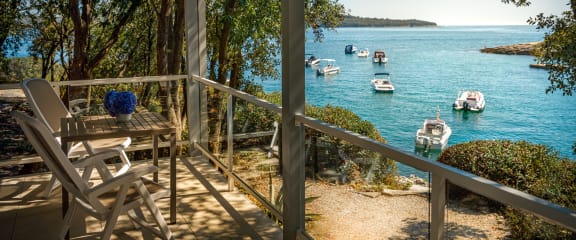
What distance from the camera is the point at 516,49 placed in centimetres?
490

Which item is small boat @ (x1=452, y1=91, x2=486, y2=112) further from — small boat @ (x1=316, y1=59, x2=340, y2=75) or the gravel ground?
the gravel ground

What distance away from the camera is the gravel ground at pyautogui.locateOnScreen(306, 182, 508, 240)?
2074mm

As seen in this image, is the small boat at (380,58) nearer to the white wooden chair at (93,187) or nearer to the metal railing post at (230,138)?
the metal railing post at (230,138)

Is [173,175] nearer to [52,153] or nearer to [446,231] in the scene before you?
[52,153]

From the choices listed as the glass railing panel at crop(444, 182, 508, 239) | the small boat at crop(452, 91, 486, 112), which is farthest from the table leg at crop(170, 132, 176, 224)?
the small boat at crop(452, 91, 486, 112)

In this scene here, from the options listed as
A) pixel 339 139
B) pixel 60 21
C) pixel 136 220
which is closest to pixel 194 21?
pixel 136 220

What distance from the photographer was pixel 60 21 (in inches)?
360

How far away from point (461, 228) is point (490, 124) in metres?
4.51

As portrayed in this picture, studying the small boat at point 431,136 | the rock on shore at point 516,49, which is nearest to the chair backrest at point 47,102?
the small boat at point 431,136

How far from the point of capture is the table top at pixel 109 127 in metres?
3.71

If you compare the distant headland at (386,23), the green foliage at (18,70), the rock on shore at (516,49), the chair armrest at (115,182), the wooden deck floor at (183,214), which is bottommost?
the wooden deck floor at (183,214)

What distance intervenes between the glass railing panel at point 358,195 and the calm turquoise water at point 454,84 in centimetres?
16

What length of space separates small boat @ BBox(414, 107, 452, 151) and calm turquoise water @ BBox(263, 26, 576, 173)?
0.11m

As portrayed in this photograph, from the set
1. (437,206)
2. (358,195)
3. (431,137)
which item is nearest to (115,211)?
(358,195)
